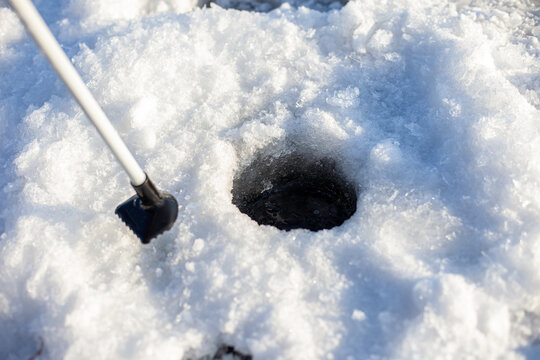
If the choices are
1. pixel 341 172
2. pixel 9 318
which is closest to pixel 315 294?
pixel 341 172

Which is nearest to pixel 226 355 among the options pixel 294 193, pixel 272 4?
pixel 294 193

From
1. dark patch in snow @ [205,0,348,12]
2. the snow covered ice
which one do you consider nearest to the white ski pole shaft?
the snow covered ice

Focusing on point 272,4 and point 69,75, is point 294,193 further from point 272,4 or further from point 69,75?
point 272,4

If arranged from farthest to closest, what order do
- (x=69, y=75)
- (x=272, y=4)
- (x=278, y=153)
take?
(x=272, y=4)
(x=278, y=153)
(x=69, y=75)

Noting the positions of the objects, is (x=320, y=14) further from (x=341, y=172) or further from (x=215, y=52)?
(x=341, y=172)

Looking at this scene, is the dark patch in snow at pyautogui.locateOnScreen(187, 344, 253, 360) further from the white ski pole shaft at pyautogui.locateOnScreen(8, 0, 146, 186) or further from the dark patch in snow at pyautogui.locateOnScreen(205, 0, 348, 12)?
the dark patch in snow at pyautogui.locateOnScreen(205, 0, 348, 12)
